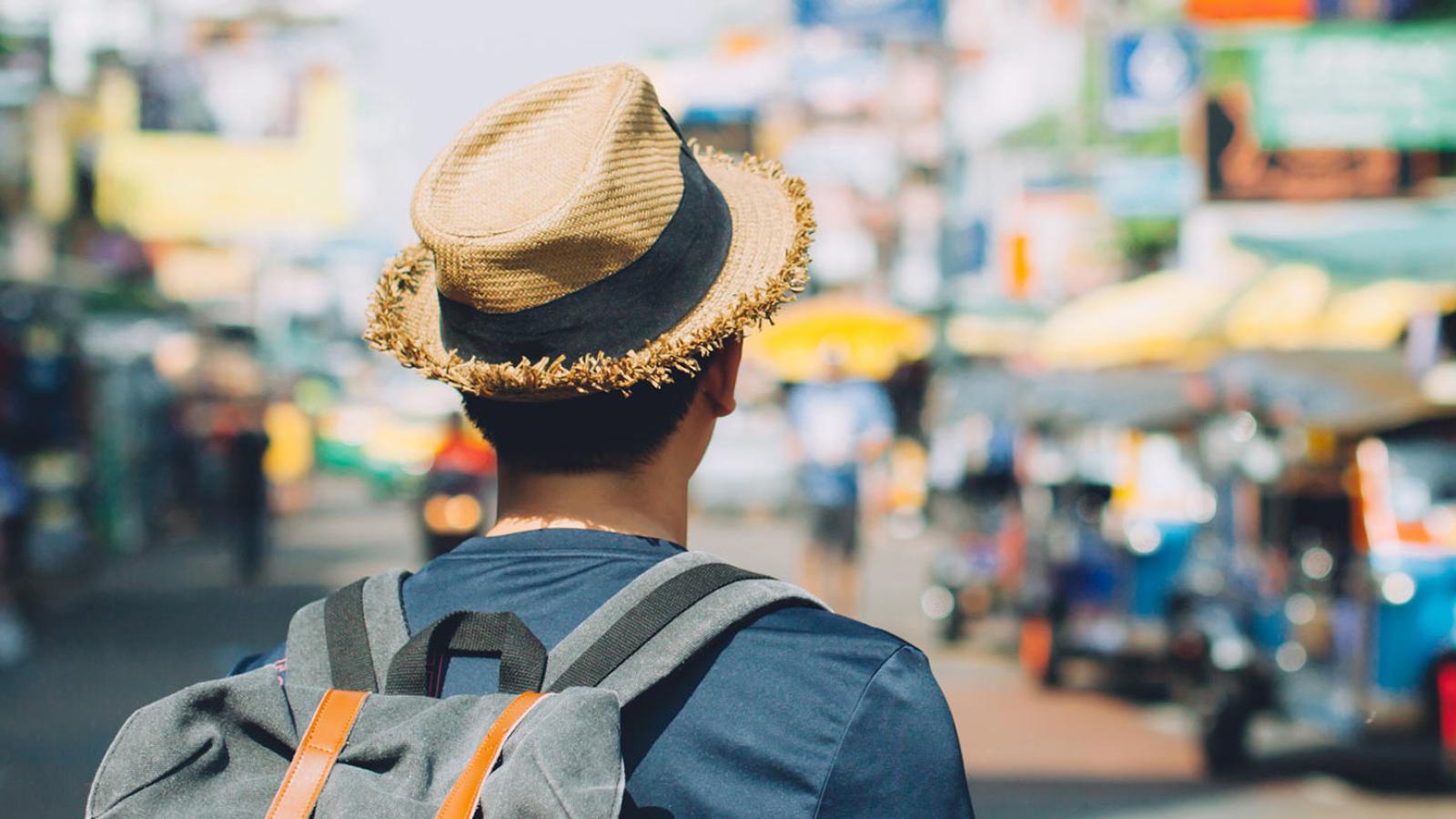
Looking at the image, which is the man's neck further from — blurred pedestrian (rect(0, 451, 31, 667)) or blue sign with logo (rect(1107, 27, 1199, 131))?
blue sign with logo (rect(1107, 27, 1199, 131))

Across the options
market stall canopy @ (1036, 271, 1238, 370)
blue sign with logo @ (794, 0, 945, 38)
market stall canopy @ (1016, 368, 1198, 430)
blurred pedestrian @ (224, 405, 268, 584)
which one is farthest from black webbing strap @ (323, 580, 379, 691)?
blurred pedestrian @ (224, 405, 268, 584)

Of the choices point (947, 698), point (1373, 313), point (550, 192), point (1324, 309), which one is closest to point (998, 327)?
point (1324, 309)

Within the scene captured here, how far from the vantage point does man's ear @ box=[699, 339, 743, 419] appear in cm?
204

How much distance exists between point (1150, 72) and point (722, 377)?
16381 mm

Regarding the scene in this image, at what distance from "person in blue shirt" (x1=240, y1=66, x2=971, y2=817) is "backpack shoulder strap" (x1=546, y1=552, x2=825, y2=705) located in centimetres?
3

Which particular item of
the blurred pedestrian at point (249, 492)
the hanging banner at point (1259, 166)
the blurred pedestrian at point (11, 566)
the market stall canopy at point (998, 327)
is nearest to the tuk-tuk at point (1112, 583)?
the hanging banner at point (1259, 166)

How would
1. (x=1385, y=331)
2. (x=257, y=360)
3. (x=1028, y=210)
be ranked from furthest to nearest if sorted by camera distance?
(x=257, y=360)
(x=1028, y=210)
(x=1385, y=331)

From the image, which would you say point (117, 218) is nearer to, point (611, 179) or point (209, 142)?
point (209, 142)

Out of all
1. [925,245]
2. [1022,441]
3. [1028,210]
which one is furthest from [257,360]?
[1022,441]

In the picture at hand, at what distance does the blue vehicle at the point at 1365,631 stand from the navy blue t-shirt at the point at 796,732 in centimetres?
695

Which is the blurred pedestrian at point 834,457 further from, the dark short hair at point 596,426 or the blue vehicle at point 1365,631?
the dark short hair at point 596,426

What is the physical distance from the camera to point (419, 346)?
206 centimetres

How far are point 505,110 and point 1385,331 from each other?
11042mm

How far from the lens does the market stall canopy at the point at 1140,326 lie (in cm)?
1510
